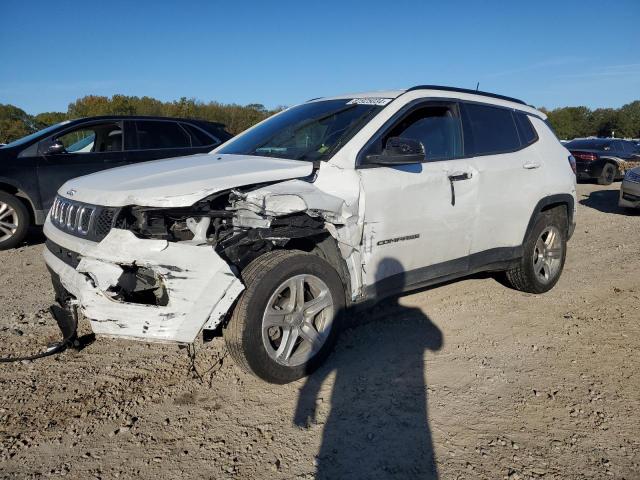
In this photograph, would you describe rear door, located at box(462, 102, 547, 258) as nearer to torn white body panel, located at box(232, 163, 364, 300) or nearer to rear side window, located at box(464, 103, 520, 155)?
rear side window, located at box(464, 103, 520, 155)

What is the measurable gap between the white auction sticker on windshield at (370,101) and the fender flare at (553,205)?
187cm

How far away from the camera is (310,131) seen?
382 centimetres

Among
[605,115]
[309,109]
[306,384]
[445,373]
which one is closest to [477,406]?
[445,373]

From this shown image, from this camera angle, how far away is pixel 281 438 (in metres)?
2.61

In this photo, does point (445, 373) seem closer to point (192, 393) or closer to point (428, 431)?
point (428, 431)

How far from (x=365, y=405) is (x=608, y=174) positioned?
15.4 meters

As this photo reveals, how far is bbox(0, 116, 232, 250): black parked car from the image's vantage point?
6.63m

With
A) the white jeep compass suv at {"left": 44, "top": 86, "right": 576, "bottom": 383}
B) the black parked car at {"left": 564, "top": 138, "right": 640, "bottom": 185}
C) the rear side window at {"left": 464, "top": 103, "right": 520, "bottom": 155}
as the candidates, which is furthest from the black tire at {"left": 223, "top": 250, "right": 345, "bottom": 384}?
the black parked car at {"left": 564, "top": 138, "right": 640, "bottom": 185}

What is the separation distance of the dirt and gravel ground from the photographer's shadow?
10mm

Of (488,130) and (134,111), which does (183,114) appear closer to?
(134,111)

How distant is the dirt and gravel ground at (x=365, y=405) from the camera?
2422 millimetres

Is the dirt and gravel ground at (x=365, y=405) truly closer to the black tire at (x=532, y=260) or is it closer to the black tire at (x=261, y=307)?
the black tire at (x=261, y=307)

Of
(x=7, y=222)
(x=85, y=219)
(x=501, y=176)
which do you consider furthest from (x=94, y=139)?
(x=501, y=176)

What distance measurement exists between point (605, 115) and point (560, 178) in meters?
68.1
